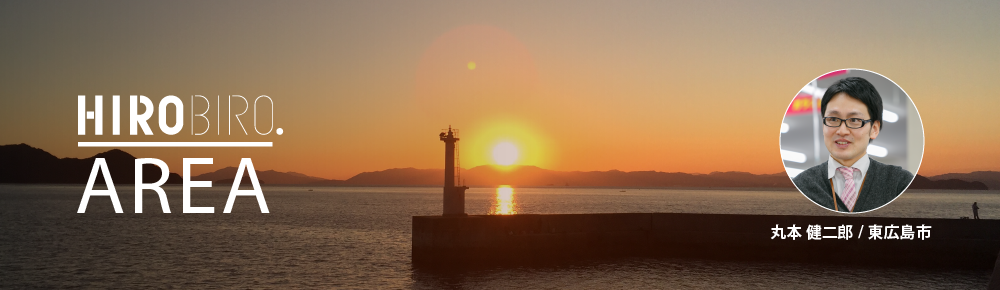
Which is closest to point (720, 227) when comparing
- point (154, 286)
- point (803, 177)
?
point (803, 177)

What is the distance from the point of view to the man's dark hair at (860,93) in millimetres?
7383

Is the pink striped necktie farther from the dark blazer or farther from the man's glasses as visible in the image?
the man's glasses

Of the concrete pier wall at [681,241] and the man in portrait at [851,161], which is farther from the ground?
the man in portrait at [851,161]

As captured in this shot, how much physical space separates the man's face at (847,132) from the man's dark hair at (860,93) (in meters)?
0.05

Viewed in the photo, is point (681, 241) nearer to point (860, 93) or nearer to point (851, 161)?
→ point (851, 161)

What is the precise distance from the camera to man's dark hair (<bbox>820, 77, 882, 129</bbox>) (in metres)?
7.38

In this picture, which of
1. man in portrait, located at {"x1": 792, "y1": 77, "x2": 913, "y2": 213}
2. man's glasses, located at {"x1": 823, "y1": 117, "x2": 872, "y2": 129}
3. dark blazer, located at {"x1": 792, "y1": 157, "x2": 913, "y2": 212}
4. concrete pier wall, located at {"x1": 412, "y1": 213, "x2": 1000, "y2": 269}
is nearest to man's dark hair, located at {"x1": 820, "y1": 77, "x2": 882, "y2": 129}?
man in portrait, located at {"x1": 792, "y1": 77, "x2": 913, "y2": 213}

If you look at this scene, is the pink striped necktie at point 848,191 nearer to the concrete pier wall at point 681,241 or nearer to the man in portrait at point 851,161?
the man in portrait at point 851,161

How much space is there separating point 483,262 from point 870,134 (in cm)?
1806

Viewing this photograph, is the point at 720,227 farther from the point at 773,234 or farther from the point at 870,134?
the point at 870,134

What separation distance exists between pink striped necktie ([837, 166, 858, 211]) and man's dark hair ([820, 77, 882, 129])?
0.67 metres

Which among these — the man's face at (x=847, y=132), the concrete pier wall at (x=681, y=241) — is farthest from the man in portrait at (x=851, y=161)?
the concrete pier wall at (x=681, y=241)

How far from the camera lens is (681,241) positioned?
26984 millimetres

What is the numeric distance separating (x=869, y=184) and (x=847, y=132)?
1.43m
